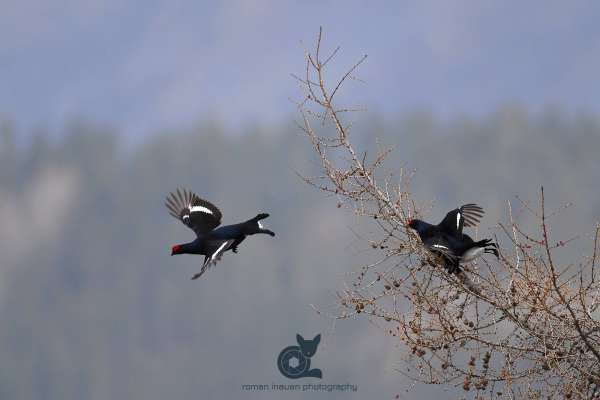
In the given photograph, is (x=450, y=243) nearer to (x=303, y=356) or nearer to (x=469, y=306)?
(x=469, y=306)

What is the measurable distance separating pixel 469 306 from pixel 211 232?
9.69 feet

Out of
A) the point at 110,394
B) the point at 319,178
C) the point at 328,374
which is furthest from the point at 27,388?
the point at 319,178

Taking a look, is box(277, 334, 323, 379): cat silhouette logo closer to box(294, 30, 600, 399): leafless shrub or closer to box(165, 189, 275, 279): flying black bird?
box(165, 189, 275, 279): flying black bird

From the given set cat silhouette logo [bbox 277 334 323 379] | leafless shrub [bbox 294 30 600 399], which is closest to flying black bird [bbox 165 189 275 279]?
leafless shrub [bbox 294 30 600 399]

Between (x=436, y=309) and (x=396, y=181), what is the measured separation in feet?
4.58

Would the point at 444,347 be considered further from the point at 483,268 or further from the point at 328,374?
the point at 328,374

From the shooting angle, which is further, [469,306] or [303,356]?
[303,356]

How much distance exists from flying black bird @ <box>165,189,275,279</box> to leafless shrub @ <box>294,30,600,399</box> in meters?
1.00

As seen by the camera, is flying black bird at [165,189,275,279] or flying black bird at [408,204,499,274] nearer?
flying black bird at [408,204,499,274]

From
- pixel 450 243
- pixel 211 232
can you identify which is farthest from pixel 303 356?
pixel 450 243

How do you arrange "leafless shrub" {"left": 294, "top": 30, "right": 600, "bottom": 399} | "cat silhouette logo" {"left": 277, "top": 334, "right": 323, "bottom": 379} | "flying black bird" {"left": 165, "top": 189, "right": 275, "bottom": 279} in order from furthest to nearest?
"cat silhouette logo" {"left": 277, "top": 334, "right": 323, "bottom": 379}, "flying black bird" {"left": 165, "top": 189, "right": 275, "bottom": 279}, "leafless shrub" {"left": 294, "top": 30, "right": 600, "bottom": 399}

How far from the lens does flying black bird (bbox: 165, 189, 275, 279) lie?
347 inches

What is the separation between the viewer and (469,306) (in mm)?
7688

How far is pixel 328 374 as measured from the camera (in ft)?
280
